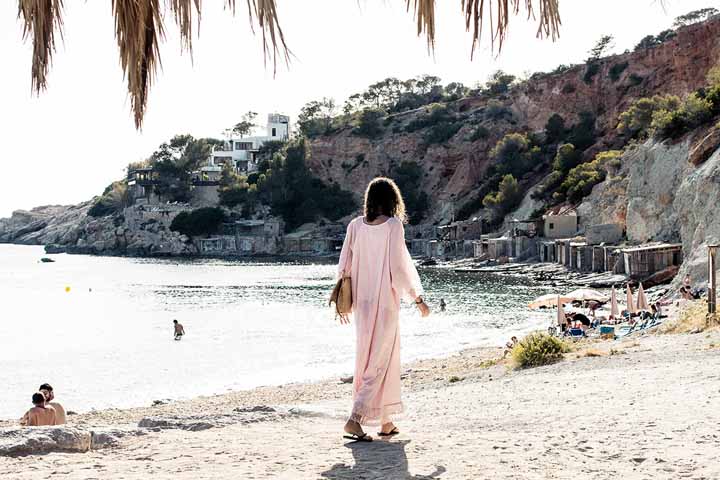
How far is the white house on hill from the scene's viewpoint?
458ft

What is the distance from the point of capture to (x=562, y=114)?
102m

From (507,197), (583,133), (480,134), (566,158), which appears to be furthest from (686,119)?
(480,134)

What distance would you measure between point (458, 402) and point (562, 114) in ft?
317

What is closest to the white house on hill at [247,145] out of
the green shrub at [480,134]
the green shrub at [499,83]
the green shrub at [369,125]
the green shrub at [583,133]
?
the green shrub at [369,125]

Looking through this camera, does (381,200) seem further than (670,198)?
No

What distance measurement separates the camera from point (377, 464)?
15.7 ft

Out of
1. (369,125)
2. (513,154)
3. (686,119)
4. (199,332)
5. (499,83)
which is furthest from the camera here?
(499,83)

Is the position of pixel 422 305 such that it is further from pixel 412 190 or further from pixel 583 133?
pixel 412 190

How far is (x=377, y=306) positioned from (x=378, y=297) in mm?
60

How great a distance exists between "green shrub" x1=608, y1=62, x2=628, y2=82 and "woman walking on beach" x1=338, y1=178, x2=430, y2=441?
3906 inches

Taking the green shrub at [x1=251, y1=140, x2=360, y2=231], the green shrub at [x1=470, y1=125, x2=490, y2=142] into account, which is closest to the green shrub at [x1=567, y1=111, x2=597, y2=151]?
the green shrub at [x1=470, y1=125, x2=490, y2=142]

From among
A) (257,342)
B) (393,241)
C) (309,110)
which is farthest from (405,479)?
(309,110)

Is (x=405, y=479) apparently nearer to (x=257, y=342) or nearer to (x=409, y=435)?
(x=409, y=435)

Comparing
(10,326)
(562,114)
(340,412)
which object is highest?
(562,114)
